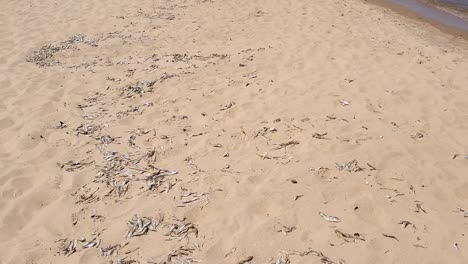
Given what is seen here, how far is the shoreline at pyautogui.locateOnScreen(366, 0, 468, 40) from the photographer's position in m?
9.02

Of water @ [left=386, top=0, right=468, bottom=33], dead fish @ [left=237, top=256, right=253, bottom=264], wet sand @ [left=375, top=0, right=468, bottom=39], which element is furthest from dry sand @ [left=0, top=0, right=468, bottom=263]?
water @ [left=386, top=0, right=468, bottom=33]

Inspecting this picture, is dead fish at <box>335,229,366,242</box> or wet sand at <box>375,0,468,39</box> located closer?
dead fish at <box>335,229,366,242</box>

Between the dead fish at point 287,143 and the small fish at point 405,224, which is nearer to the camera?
the small fish at point 405,224

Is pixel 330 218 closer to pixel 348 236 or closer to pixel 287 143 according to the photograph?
pixel 348 236

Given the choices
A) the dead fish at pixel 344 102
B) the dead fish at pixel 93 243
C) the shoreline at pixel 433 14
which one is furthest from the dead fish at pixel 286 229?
the shoreline at pixel 433 14

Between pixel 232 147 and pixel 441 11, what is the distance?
29.0 ft

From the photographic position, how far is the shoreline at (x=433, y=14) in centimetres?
902

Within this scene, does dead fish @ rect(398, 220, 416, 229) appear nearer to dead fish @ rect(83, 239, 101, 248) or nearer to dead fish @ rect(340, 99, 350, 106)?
dead fish @ rect(340, 99, 350, 106)

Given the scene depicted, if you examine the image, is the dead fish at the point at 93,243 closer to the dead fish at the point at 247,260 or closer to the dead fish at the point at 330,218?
the dead fish at the point at 247,260

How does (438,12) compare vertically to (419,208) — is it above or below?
below

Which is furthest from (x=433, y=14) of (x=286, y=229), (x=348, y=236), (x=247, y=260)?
(x=247, y=260)

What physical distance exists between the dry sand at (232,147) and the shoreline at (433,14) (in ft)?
7.88

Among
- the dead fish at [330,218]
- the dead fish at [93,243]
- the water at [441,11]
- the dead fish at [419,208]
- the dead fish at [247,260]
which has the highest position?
the dead fish at [330,218]

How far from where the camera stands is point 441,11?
33.9 ft
